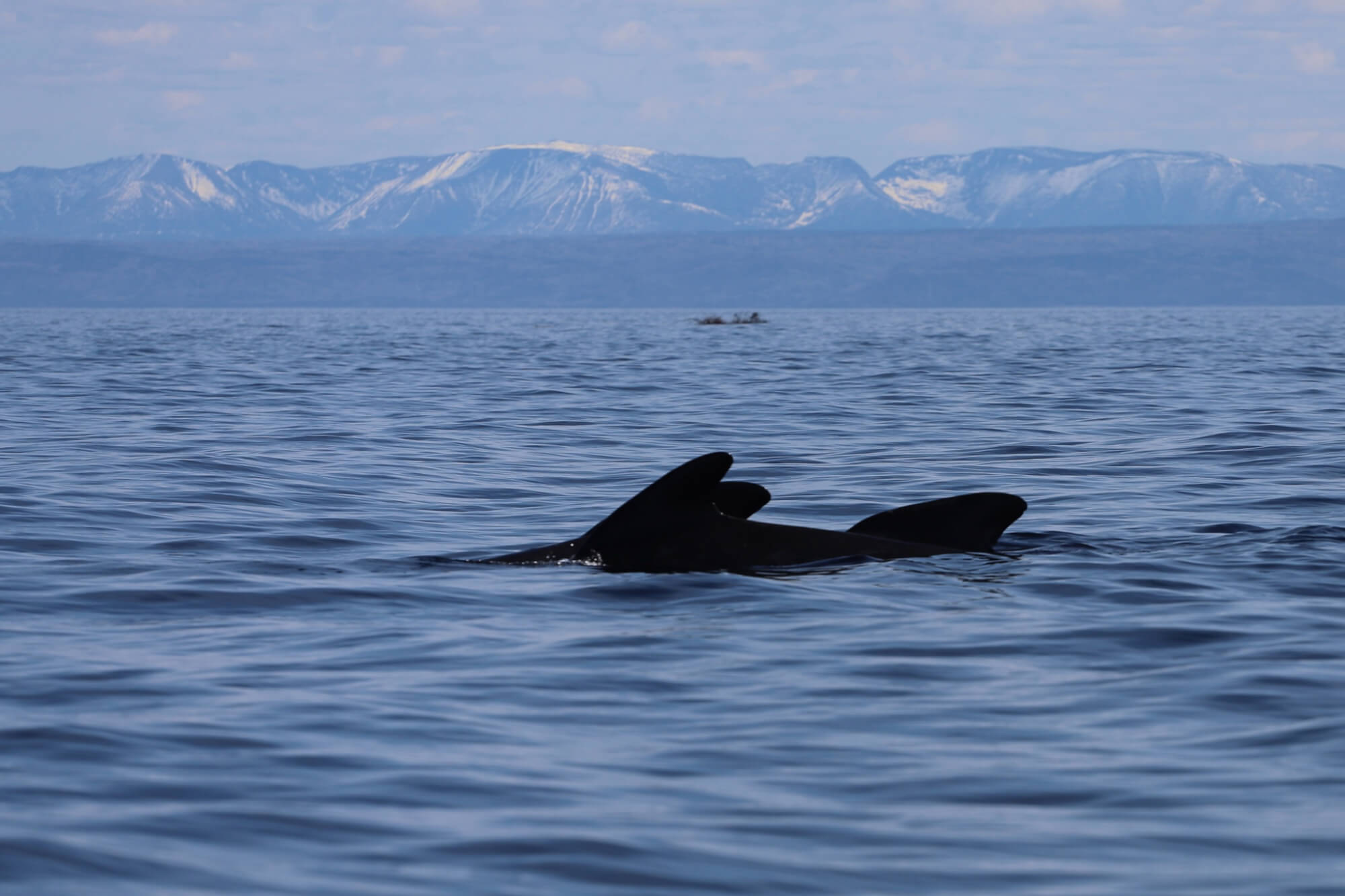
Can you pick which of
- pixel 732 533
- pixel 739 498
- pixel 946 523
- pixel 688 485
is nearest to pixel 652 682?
pixel 688 485

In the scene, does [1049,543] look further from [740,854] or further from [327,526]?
[740,854]

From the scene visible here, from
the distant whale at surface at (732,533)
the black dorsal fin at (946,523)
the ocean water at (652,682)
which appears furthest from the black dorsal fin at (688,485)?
the black dorsal fin at (946,523)

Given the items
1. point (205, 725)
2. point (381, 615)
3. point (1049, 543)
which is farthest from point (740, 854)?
point (1049, 543)

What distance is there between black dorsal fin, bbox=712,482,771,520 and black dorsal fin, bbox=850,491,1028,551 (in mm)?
1128

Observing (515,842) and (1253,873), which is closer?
(1253,873)

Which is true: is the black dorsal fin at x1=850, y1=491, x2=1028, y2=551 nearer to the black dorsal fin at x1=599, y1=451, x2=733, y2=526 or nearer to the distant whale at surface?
the distant whale at surface

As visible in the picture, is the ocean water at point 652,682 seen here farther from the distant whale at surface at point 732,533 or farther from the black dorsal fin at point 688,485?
the black dorsal fin at point 688,485

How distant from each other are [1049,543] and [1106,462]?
728cm

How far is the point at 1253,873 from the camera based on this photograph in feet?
19.2

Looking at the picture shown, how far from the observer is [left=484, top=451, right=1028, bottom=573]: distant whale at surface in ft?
37.8

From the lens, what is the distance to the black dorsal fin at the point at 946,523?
12.4 metres

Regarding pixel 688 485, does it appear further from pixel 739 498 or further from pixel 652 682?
pixel 652 682

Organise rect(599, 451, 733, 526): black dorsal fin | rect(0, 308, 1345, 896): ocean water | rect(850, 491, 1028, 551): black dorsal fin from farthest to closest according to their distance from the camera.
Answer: rect(850, 491, 1028, 551): black dorsal fin → rect(599, 451, 733, 526): black dorsal fin → rect(0, 308, 1345, 896): ocean water

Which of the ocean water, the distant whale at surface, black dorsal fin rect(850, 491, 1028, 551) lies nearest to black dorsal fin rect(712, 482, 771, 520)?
the distant whale at surface
